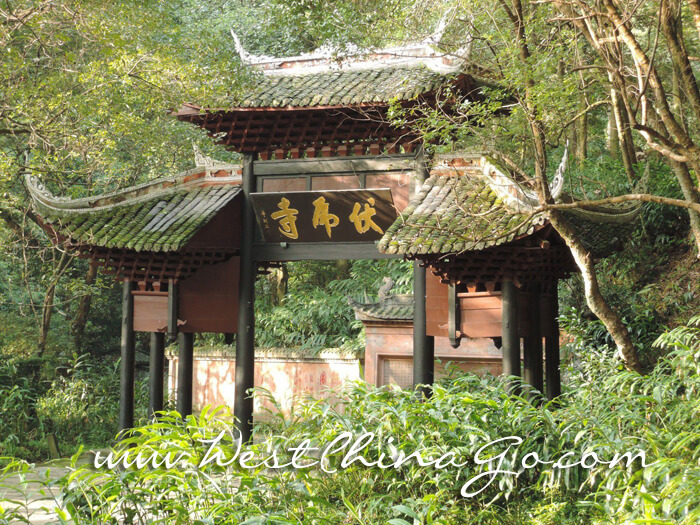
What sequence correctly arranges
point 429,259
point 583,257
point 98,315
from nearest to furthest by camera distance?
point 583,257 < point 429,259 < point 98,315

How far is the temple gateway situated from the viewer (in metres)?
7.31

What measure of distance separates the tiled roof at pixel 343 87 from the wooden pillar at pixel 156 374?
9.11ft

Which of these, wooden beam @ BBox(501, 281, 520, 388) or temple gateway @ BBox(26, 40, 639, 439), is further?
temple gateway @ BBox(26, 40, 639, 439)

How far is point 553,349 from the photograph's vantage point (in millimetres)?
8156

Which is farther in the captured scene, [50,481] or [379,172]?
[379,172]

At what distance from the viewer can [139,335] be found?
56.9 ft

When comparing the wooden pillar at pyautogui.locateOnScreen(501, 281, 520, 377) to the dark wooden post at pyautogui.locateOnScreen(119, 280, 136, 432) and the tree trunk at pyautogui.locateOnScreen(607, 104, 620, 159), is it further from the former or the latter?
the tree trunk at pyautogui.locateOnScreen(607, 104, 620, 159)

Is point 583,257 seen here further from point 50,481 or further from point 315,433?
point 50,481

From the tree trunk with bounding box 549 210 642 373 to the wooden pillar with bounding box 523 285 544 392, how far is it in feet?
5.55

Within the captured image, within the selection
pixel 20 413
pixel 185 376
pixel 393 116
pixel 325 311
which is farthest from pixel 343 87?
pixel 20 413

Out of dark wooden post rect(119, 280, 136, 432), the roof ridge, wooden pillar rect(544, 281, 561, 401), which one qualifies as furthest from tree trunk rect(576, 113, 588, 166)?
dark wooden post rect(119, 280, 136, 432)

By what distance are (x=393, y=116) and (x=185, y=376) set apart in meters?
3.96

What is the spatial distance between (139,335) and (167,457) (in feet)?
44.0

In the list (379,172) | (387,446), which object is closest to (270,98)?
(379,172)
